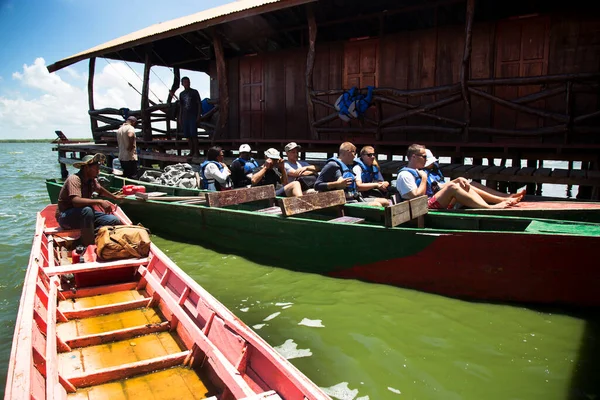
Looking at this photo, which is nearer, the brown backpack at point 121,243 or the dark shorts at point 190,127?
the brown backpack at point 121,243

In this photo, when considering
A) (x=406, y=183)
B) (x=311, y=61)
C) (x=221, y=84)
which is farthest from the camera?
(x=221, y=84)

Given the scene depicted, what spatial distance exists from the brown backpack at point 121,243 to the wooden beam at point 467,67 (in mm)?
6609

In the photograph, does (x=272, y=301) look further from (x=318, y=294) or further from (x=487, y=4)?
(x=487, y=4)

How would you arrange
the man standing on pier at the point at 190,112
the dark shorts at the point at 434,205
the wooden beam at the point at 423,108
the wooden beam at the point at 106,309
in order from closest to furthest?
1. the wooden beam at the point at 106,309
2. the dark shorts at the point at 434,205
3. the wooden beam at the point at 423,108
4. the man standing on pier at the point at 190,112

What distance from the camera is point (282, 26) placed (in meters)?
12.4

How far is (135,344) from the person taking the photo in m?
3.93

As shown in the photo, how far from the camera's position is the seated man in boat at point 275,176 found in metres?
7.54

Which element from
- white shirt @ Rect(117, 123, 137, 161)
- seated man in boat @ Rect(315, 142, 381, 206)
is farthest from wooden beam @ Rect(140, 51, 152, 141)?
seated man in boat @ Rect(315, 142, 381, 206)

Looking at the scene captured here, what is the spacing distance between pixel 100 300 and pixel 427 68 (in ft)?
27.8

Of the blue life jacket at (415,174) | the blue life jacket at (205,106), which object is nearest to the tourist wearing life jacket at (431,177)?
the blue life jacket at (415,174)

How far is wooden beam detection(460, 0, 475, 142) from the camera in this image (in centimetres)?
848

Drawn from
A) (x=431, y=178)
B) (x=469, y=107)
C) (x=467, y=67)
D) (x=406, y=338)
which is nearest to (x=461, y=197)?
(x=431, y=178)

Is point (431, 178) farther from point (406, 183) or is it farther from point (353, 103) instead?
point (353, 103)

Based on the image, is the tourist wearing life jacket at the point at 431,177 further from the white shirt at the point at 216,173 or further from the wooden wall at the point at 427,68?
the white shirt at the point at 216,173
